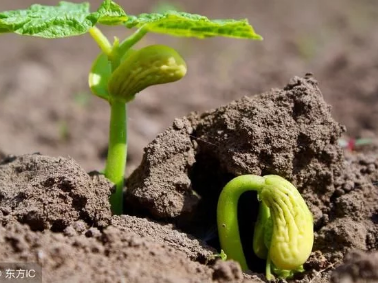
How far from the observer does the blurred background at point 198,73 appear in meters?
4.67

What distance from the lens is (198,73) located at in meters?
5.74

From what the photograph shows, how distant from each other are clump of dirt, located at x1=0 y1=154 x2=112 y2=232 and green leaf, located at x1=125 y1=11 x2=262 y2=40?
604 millimetres

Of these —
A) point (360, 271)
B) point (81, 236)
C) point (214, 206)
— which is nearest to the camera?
point (360, 271)

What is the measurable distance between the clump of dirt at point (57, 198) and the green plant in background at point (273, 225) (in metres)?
0.46

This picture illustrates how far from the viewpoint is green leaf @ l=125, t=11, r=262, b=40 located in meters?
2.28

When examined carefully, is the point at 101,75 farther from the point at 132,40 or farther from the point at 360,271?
the point at 360,271

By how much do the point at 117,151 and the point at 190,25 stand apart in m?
0.59

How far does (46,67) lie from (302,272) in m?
4.23

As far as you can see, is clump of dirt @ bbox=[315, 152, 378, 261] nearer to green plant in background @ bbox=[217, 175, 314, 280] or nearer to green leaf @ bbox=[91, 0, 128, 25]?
green plant in background @ bbox=[217, 175, 314, 280]

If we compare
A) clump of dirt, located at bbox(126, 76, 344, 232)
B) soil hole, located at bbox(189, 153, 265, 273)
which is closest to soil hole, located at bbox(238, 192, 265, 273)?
soil hole, located at bbox(189, 153, 265, 273)

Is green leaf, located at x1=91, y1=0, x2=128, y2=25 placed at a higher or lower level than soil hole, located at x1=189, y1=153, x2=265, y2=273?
higher

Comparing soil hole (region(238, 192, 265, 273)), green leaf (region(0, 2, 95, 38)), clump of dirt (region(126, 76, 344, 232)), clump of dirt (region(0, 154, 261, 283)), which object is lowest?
clump of dirt (region(0, 154, 261, 283))

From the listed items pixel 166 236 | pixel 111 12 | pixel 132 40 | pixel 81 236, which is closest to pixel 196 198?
pixel 166 236

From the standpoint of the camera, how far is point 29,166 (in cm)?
250
